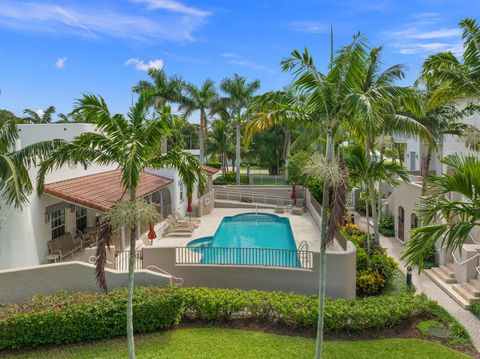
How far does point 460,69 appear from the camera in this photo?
38.6ft

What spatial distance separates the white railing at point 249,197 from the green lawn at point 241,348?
21.8m

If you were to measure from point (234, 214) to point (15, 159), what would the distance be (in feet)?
64.1

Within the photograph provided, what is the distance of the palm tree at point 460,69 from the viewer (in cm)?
1109

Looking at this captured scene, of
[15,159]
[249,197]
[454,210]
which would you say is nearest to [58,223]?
[15,159]

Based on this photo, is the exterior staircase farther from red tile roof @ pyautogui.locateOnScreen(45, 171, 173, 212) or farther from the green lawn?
red tile roof @ pyautogui.locateOnScreen(45, 171, 173, 212)

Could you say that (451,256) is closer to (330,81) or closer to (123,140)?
(330,81)

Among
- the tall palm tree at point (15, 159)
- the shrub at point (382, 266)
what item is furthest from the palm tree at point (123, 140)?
the shrub at point (382, 266)

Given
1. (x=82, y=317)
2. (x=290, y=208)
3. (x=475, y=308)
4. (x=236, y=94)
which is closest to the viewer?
(x=82, y=317)

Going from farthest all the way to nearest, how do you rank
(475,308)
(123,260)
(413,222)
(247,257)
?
(413,222) → (247,257) → (123,260) → (475,308)

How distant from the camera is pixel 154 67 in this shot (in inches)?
1460

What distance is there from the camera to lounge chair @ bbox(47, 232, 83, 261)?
14.5 meters

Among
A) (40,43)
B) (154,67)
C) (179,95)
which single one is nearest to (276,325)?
(40,43)

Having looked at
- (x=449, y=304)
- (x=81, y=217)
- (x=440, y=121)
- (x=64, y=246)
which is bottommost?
(x=449, y=304)

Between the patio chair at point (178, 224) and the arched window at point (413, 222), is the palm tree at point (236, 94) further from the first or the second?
the arched window at point (413, 222)
